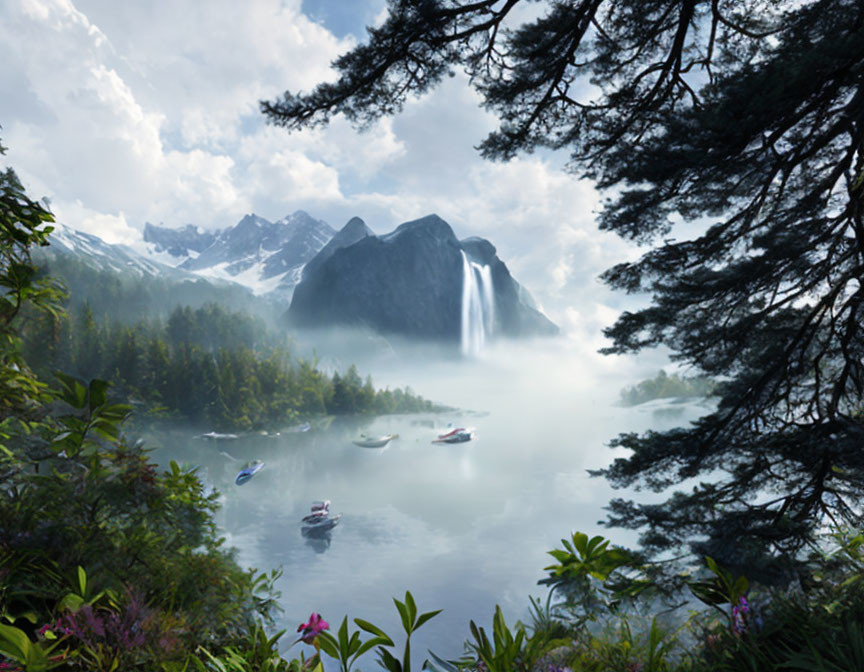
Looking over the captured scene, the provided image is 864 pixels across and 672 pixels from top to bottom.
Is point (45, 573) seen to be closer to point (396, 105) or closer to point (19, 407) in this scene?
point (19, 407)

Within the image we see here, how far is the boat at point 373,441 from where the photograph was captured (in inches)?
1366

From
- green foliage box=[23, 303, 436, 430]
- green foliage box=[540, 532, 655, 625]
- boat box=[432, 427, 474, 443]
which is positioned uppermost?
green foliage box=[540, 532, 655, 625]

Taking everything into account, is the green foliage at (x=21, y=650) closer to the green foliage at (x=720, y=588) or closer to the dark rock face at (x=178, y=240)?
the green foliage at (x=720, y=588)

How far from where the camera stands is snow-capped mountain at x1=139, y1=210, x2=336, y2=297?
142 m

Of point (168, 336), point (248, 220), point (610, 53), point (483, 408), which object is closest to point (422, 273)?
point (483, 408)

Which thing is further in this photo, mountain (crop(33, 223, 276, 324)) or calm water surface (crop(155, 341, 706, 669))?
mountain (crop(33, 223, 276, 324))

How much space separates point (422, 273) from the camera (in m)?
77.7

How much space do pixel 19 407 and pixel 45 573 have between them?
562 mm

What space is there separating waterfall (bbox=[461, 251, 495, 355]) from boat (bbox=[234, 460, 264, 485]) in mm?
47652

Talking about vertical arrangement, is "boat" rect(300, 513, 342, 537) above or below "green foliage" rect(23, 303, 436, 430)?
below

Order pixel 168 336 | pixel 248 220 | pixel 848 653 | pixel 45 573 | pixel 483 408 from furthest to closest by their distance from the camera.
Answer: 1. pixel 248 220
2. pixel 483 408
3. pixel 168 336
4. pixel 45 573
5. pixel 848 653

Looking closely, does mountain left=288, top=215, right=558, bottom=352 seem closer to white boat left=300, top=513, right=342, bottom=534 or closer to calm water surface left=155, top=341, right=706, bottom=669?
calm water surface left=155, top=341, right=706, bottom=669

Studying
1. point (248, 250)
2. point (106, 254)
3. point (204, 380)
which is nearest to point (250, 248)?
point (248, 250)

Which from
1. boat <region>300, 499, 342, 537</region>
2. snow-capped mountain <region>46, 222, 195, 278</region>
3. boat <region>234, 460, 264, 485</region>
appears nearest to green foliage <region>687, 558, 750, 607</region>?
boat <region>300, 499, 342, 537</region>
